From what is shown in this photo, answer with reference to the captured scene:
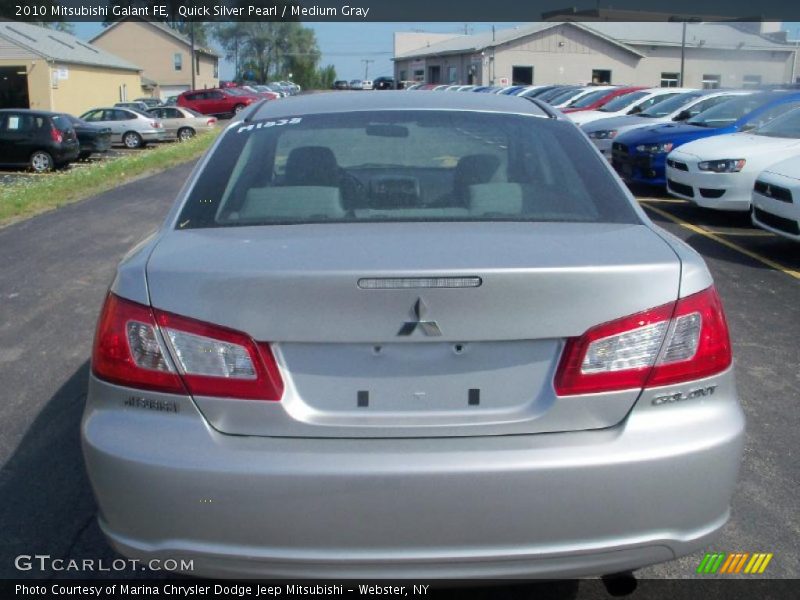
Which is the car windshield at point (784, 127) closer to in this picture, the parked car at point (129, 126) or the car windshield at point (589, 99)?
the car windshield at point (589, 99)

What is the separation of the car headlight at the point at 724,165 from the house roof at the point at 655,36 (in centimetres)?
4703

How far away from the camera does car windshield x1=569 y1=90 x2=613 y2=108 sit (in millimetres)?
23850

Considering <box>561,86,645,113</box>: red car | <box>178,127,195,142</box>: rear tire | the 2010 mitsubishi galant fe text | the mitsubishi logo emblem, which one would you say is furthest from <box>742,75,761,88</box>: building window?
the mitsubishi logo emblem

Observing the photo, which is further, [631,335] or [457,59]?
[457,59]

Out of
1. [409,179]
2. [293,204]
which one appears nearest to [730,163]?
[409,179]

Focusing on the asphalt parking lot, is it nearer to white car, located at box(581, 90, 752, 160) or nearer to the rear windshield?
the rear windshield

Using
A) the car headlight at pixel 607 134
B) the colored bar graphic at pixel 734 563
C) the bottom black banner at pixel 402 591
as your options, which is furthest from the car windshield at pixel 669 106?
the bottom black banner at pixel 402 591

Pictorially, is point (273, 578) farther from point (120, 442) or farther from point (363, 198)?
point (363, 198)

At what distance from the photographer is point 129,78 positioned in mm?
54000

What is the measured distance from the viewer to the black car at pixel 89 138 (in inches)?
967

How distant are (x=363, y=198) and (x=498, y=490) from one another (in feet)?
4.23

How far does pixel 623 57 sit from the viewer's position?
5675 cm

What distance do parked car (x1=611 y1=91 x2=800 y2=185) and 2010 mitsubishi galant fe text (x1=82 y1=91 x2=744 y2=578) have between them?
11325mm

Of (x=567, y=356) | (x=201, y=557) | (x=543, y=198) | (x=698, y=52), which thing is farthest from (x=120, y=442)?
(x=698, y=52)
